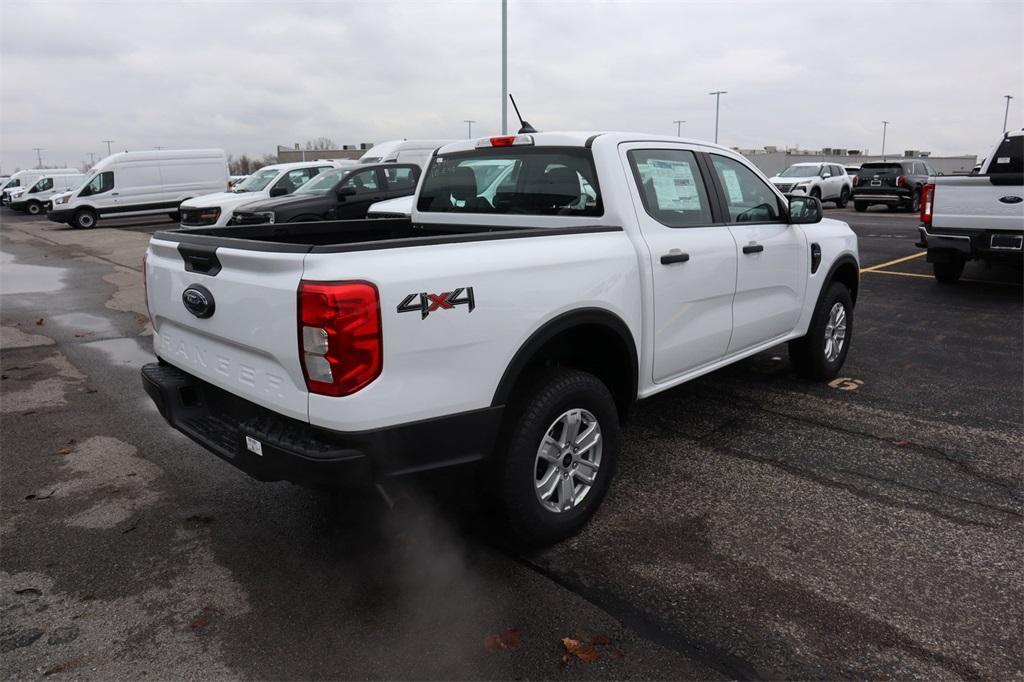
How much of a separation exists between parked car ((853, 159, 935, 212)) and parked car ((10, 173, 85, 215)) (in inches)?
1389

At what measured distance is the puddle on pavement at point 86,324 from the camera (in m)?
8.25

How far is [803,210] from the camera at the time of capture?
16.3 ft

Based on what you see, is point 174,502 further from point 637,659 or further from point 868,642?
point 868,642

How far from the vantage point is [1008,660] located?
2.63 metres

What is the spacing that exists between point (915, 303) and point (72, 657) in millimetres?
9296

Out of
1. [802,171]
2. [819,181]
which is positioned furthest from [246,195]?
[802,171]

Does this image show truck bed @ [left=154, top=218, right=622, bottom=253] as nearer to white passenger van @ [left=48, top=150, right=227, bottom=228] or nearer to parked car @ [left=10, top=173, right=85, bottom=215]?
white passenger van @ [left=48, top=150, right=227, bottom=228]

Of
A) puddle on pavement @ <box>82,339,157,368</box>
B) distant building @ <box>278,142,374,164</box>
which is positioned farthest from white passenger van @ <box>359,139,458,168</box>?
distant building @ <box>278,142,374,164</box>

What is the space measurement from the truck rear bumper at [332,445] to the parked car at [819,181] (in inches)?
1021

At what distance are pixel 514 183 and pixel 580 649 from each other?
2575mm

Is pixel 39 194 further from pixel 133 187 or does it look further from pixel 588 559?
pixel 588 559

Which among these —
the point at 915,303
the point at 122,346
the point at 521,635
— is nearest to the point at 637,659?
the point at 521,635

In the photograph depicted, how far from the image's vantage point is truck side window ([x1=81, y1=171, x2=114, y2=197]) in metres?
24.3

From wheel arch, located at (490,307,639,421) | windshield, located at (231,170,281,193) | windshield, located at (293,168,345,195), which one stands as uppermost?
windshield, located at (231,170,281,193)
